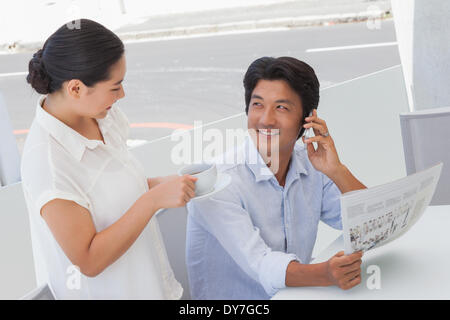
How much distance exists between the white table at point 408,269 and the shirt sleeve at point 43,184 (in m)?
0.44

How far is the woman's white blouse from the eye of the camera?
1112 mm

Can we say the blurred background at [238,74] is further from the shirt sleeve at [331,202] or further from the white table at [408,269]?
the shirt sleeve at [331,202]

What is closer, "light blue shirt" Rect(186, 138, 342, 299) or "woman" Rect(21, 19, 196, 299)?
"woman" Rect(21, 19, 196, 299)

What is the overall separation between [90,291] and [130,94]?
5411mm

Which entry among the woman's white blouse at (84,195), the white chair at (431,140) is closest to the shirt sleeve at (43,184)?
the woman's white blouse at (84,195)

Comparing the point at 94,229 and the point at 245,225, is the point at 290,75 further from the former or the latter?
the point at 94,229

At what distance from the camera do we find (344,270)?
3.83 ft

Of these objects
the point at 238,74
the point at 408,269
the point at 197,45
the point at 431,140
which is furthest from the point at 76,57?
the point at 197,45

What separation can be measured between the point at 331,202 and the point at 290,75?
14.7 inches

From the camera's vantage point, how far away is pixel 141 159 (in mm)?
2094

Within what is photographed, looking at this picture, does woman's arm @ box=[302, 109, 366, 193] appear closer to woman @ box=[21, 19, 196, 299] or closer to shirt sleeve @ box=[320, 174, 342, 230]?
shirt sleeve @ box=[320, 174, 342, 230]

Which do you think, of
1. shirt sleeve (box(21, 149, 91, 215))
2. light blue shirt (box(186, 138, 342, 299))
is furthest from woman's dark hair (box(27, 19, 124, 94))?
light blue shirt (box(186, 138, 342, 299))

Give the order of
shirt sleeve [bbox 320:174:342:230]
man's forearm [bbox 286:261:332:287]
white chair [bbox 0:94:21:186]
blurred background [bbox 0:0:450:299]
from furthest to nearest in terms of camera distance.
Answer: white chair [bbox 0:94:21:186] → blurred background [bbox 0:0:450:299] → shirt sleeve [bbox 320:174:342:230] → man's forearm [bbox 286:261:332:287]

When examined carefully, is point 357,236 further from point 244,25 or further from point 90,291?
point 244,25
